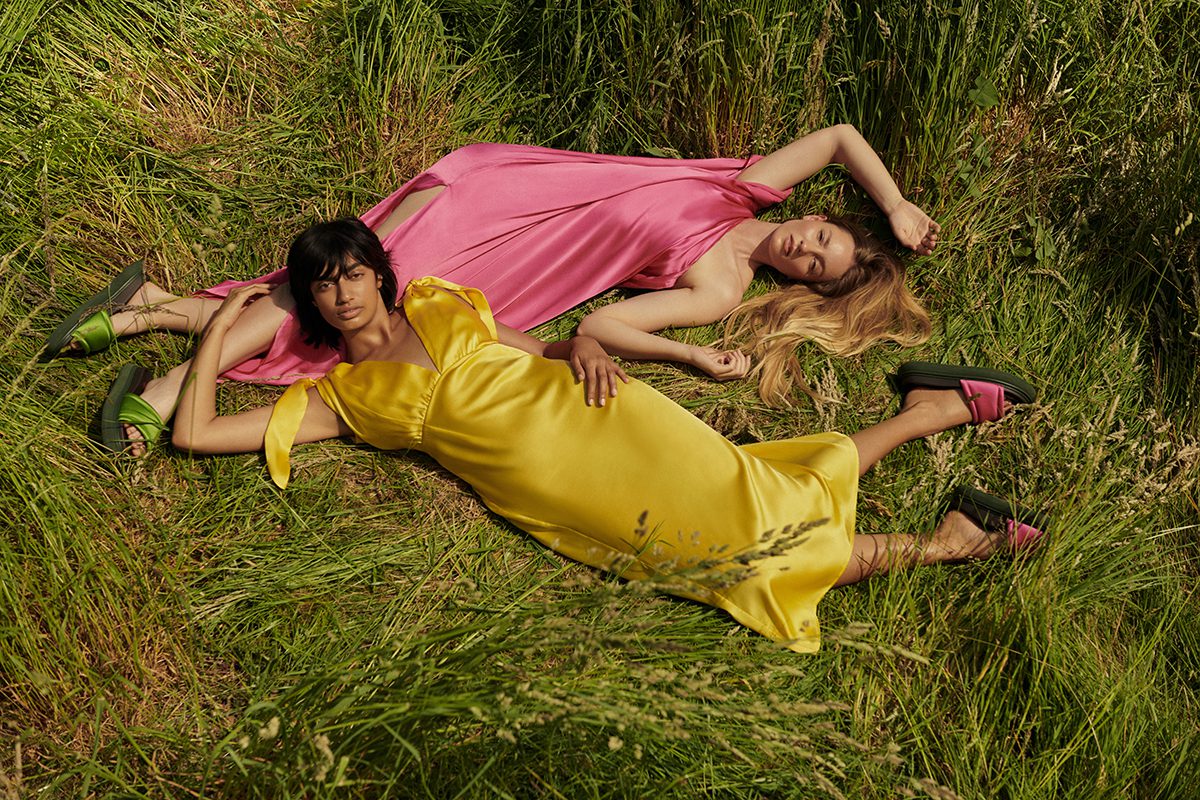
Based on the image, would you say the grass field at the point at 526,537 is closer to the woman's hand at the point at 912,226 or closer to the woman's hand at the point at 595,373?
the woman's hand at the point at 912,226

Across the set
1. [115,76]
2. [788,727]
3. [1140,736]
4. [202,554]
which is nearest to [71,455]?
[202,554]

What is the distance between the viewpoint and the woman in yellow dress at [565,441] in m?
2.89

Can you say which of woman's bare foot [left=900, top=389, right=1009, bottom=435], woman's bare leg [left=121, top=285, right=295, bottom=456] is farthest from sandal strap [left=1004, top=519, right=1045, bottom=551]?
woman's bare leg [left=121, top=285, right=295, bottom=456]

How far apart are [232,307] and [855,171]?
2.30m

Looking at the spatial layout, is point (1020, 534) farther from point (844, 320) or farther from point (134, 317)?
point (134, 317)

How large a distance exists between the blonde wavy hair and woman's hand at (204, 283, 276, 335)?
1726mm

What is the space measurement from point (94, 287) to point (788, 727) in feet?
9.06

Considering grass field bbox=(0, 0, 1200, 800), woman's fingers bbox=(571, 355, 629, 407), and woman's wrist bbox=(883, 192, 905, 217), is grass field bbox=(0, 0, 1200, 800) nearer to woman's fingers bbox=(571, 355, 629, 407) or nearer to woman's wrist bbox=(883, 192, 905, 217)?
woman's wrist bbox=(883, 192, 905, 217)

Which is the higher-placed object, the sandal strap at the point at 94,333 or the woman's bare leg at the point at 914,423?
the sandal strap at the point at 94,333

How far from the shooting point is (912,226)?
3592mm

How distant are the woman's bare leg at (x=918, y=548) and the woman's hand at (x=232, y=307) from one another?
215cm

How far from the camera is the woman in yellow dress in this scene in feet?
9.47

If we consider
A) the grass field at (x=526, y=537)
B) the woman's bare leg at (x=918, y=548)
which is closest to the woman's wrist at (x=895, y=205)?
the grass field at (x=526, y=537)

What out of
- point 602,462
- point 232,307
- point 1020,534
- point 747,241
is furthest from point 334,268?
point 1020,534
